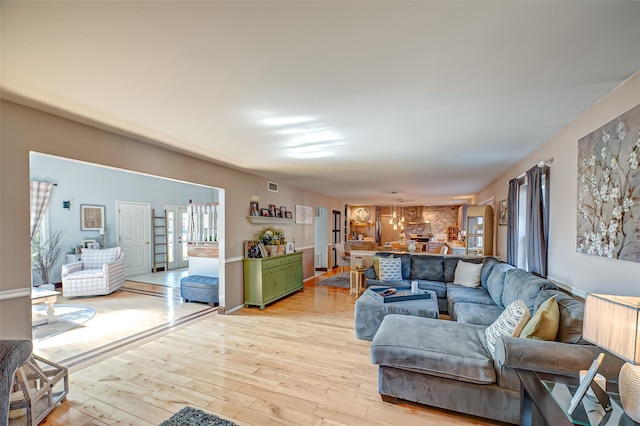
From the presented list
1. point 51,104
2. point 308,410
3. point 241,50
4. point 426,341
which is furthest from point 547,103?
point 51,104

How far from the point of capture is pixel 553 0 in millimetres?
1114

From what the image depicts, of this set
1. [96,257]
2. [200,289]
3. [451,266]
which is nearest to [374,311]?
[451,266]

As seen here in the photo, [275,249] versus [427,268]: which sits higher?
[275,249]

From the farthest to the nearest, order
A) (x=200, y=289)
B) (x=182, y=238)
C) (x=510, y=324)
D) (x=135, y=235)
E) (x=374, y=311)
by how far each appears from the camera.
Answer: (x=182, y=238)
(x=135, y=235)
(x=200, y=289)
(x=374, y=311)
(x=510, y=324)

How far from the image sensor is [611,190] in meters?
1.82

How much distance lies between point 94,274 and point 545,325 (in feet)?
23.6

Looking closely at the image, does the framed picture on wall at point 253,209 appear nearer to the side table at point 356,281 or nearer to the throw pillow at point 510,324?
the side table at point 356,281

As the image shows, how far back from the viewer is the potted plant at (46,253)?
5.55 m

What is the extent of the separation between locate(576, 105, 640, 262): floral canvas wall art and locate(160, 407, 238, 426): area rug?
2.97 m

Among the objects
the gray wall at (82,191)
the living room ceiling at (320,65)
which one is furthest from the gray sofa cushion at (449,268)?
the gray wall at (82,191)

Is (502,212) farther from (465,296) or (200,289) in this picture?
A: (200,289)

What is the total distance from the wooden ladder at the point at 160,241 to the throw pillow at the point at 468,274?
8.07 meters

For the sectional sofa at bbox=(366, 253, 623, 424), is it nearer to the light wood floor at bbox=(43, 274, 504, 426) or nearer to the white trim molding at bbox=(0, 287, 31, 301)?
the light wood floor at bbox=(43, 274, 504, 426)

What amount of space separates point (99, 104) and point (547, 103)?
3.57 m
